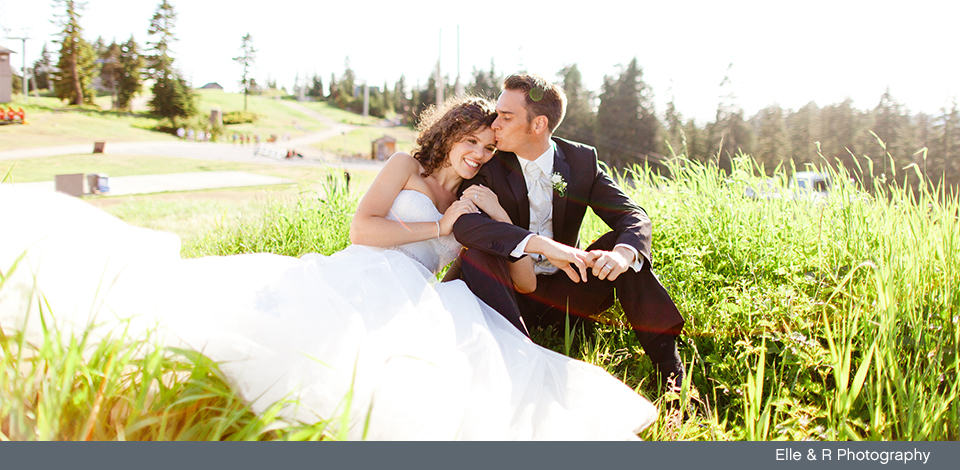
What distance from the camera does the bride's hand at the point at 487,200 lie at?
286 cm

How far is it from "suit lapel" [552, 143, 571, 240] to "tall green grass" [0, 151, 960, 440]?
2.31 ft

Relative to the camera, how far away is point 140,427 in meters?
1.52

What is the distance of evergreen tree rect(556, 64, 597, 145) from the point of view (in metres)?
54.4

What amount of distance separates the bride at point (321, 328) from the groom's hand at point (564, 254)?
0.48 metres

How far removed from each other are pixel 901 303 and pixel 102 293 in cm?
365

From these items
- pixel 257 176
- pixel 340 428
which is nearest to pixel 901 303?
pixel 340 428

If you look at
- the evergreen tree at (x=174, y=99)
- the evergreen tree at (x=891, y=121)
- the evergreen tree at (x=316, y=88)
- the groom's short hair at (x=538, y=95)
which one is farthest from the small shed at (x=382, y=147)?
the groom's short hair at (x=538, y=95)

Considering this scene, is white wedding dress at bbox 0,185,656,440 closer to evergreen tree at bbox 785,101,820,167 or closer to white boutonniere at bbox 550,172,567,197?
white boutonniere at bbox 550,172,567,197

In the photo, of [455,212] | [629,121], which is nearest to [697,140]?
[629,121]

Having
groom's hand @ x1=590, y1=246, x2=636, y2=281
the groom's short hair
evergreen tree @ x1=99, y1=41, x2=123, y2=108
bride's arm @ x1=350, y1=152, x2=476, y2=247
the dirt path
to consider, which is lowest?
groom's hand @ x1=590, y1=246, x2=636, y2=281

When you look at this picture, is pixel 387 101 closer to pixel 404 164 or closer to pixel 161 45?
pixel 161 45

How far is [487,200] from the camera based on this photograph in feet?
9.55

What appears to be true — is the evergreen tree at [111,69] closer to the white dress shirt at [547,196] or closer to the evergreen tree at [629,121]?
the evergreen tree at [629,121]

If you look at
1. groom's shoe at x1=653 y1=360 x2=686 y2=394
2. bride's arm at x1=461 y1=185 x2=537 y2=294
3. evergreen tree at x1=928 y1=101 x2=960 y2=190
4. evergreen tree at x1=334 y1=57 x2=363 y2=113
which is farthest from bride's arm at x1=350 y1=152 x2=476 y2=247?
evergreen tree at x1=334 y1=57 x2=363 y2=113
